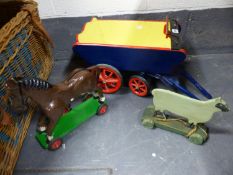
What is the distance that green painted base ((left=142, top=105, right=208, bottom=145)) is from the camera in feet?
3.11

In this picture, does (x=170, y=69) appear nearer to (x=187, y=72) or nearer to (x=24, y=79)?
(x=187, y=72)

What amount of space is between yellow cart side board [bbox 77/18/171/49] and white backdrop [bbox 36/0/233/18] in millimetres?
82

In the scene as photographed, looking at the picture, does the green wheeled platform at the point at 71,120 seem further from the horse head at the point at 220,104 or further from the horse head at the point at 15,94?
the horse head at the point at 220,104

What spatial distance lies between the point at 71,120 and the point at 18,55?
30cm

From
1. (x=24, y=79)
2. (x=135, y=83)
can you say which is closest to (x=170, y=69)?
(x=135, y=83)

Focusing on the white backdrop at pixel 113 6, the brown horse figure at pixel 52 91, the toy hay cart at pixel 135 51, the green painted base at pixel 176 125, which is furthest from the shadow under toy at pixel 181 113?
the white backdrop at pixel 113 6

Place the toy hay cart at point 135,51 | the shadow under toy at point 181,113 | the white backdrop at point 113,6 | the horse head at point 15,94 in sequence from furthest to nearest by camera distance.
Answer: the white backdrop at point 113,6
the toy hay cart at point 135,51
the shadow under toy at point 181,113
the horse head at point 15,94

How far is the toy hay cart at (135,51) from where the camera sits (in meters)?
0.99

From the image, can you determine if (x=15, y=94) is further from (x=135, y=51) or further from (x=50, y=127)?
(x=135, y=51)

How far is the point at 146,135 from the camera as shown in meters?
1.01

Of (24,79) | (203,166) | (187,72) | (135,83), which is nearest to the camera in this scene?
(24,79)

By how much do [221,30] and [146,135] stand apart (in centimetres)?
59

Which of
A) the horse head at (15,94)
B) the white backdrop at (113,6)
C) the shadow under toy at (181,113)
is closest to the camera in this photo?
the horse head at (15,94)

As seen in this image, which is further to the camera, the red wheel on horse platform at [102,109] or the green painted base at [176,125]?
the red wheel on horse platform at [102,109]
